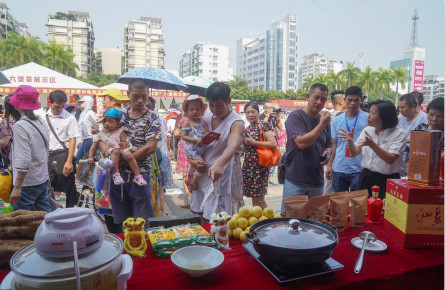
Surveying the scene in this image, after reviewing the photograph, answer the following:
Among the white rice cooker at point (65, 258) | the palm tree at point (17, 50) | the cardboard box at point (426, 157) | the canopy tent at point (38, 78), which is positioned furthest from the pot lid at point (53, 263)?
the palm tree at point (17, 50)

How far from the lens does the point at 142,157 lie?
254 centimetres

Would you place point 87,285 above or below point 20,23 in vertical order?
below

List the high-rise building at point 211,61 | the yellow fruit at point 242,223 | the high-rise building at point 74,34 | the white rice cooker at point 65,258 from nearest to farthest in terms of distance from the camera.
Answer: the white rice cooker at point 65,258, the yellow fruit at point 242,223, the high-rise building at point 74,34, the high-rise building at point 211,61

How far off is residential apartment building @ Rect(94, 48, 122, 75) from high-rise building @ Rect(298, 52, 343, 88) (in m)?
67.7

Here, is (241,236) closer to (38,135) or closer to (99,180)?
(99,180)

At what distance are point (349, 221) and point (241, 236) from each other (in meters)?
0.85

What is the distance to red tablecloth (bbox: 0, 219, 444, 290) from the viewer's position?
3.92ft

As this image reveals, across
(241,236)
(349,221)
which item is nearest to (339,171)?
(349,221)

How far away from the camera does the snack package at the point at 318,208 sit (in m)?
1.78

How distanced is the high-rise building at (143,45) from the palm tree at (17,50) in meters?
39.8

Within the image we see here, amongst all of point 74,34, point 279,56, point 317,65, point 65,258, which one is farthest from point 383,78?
point 317,65

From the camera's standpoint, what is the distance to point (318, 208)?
179 centimetres

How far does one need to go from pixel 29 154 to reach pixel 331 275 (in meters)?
2.68

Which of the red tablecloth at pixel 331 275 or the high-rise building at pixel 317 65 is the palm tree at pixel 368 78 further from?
the high-rise building at pixel 317 65
